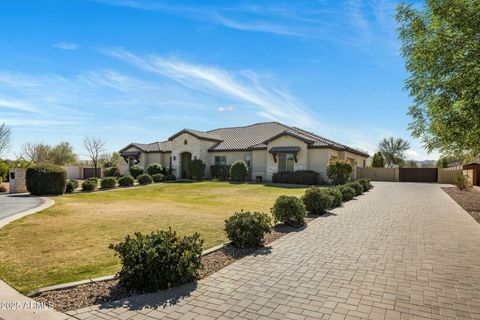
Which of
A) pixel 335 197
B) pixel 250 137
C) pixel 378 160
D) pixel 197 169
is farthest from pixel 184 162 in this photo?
pixel 378 160

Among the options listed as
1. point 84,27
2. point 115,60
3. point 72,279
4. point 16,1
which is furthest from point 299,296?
point 115,60

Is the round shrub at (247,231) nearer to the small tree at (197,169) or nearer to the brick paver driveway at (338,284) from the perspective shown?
the brick paver driveway at (338,284)

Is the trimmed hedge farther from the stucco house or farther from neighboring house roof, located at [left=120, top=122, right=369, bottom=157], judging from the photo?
neighboring house roof, located at [left=120, top=122, right=369, bottom=157]

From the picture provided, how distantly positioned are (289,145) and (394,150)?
1519 inches

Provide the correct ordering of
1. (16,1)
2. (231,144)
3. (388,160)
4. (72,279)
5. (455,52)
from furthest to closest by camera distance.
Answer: (388,160) < (231,144) < (16,1) < (455,52) < (72,279)

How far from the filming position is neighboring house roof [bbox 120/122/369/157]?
97.3 feet

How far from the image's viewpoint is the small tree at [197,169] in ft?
105

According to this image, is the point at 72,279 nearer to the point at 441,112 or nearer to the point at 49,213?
the point at 49,213

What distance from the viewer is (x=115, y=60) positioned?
14633 mm

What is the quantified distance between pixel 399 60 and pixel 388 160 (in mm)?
52951

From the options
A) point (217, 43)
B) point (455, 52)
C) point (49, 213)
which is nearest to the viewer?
point (455, 52)

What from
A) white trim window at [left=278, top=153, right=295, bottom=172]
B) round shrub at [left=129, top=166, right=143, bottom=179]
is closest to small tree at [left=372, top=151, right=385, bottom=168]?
white trim window at [left=278, top=153, right=295, bottom=172]

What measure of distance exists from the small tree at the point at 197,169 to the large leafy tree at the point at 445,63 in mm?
23703

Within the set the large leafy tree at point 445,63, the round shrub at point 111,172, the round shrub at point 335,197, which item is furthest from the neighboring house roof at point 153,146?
the large leafy tree at point 445,63
